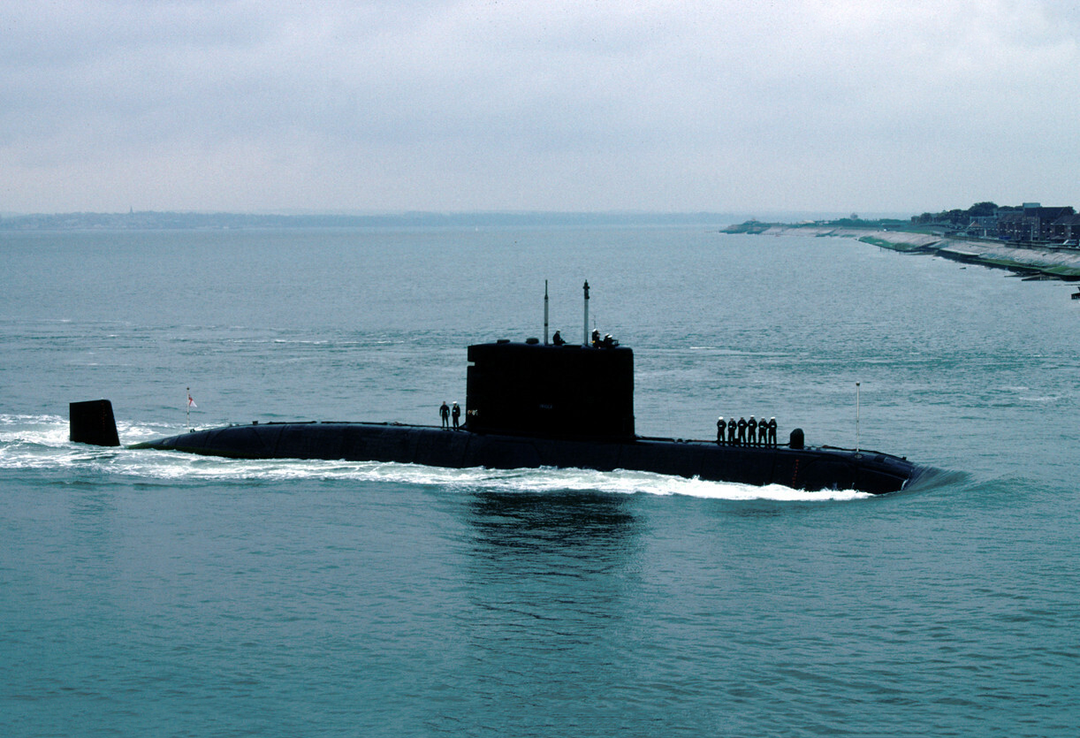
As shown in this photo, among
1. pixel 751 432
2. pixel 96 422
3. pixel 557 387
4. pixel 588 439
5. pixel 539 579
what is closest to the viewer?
pixel 539 579

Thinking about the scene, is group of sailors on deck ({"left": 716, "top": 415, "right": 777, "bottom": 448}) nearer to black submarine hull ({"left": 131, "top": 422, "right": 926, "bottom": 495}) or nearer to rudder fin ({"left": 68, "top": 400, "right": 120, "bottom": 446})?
black submarine hull ({"left": 131, "top": 422, "right": 926, "bottom": 495})

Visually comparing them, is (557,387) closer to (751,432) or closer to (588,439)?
(588,439)

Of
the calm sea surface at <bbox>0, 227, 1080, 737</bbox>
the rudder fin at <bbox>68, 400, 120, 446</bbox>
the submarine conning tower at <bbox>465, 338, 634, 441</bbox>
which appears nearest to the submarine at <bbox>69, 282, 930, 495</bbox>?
the submarine conning tower at <bbox>465, 338, 634, 441</bbox>

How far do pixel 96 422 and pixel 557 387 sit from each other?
56.3 ft

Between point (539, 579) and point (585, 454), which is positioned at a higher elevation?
point (585, 454)

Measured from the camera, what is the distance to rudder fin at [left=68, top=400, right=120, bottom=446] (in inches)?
1561

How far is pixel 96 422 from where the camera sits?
39688 millimetres

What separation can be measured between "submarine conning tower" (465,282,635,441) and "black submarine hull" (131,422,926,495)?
365mm

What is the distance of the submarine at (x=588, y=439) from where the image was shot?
102 feet

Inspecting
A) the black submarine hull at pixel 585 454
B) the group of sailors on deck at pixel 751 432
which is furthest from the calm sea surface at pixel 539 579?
the group of sailors on deck at pixel 751 432

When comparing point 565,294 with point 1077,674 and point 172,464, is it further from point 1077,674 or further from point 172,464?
point 1077,674

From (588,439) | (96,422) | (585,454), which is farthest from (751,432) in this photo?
(96,422)

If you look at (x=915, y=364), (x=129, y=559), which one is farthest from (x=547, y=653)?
(x=915, y=364)

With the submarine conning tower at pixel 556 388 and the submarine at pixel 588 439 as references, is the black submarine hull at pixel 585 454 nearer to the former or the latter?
the submarine at pixel 588 439
